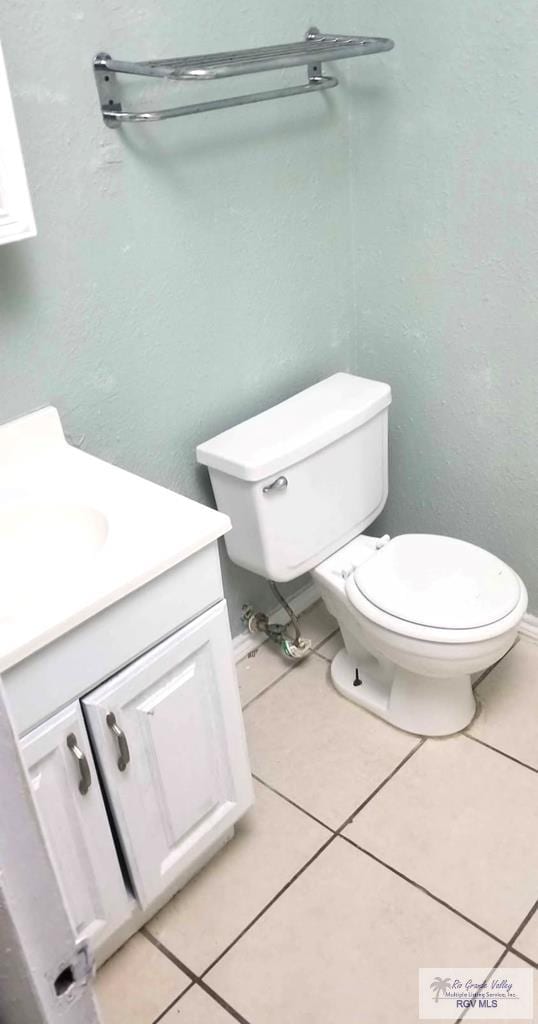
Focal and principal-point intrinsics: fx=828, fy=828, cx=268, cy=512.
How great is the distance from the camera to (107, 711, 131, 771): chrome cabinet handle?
47.8 inches

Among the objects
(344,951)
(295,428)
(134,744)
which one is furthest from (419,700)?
(134,744)

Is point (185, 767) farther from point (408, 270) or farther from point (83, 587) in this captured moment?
point (408, 270)

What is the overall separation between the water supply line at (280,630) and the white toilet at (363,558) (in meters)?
0.12

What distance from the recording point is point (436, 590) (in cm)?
173

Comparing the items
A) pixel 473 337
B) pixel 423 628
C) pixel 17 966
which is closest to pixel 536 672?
pixel 423 628

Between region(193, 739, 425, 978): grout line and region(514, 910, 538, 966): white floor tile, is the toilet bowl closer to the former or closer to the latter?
region(193, 739, 425, 978): grout line

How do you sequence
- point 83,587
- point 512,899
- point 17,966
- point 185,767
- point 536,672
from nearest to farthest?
1. point 17,966
2. point 83,587
3. point 185,767
4. point 512,899
5. point 536,672

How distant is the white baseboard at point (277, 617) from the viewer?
6.81ft

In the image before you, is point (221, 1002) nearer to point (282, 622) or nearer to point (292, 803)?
point (292, 803)

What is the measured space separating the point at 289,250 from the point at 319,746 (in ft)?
3.59

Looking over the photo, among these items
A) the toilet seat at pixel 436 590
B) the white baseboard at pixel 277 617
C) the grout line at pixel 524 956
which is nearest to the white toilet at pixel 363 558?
the toilet seat at pixel 436 590

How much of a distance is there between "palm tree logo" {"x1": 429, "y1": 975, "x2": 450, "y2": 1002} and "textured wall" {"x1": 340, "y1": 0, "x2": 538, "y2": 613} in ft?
3.06

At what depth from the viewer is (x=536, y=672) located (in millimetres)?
1976

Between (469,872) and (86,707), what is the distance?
2.72ft
